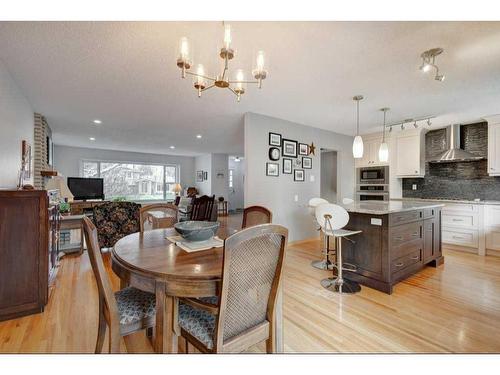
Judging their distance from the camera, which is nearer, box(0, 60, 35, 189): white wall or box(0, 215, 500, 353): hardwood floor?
box(0, 215, 500, 353): hardwood floor

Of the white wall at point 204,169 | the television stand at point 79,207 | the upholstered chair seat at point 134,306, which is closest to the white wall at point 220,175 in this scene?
the white wall at point 204,169

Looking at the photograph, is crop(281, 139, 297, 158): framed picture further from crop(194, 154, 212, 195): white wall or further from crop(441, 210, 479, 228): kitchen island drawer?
crop(194, 154, 212, 195): white wall

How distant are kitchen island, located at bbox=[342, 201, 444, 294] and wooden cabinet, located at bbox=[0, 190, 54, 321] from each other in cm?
309

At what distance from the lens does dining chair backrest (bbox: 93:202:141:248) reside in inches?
141

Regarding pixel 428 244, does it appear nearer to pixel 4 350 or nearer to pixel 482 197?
pixel 482 197

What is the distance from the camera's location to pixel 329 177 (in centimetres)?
562

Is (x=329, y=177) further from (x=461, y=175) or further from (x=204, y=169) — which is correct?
(x=204, y=169)

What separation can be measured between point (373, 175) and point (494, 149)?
75.0 inches

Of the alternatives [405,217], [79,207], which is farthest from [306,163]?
[79,207]

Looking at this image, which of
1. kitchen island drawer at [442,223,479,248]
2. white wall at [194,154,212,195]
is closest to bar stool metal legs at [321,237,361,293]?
kitchen island drawer at [442,223,479,248]

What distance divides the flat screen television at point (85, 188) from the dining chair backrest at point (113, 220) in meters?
3.60

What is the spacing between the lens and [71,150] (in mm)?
7250
